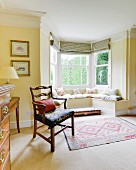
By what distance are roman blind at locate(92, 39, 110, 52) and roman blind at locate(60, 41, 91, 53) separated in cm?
22

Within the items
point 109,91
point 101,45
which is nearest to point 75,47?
point 101,45

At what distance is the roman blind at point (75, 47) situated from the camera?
17.7ft

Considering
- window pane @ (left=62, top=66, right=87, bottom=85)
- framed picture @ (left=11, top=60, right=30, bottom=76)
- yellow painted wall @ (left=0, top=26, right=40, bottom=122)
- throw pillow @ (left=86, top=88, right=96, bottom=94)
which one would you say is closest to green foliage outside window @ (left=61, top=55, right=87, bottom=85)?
window pane @ (left=62, top=66, right=87, bottom=85)

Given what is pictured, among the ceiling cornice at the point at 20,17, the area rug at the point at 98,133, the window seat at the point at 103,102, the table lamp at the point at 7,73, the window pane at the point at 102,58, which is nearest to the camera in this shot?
the area rug at the point at 98,133

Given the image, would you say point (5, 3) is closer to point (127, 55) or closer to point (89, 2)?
point (89, 2)

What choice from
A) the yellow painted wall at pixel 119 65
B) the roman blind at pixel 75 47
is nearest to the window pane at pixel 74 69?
the roman blind at pixel 75 47

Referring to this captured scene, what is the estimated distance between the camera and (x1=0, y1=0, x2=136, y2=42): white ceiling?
2727 mm

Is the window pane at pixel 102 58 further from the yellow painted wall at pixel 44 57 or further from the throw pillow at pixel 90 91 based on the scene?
the yellow painted wall at pixel 44 57

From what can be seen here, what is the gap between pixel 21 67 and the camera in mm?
3250

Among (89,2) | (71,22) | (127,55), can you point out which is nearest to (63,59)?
(71,22)

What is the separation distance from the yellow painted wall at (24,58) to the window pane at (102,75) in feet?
9.53

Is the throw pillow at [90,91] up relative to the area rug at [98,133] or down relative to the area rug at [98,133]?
up

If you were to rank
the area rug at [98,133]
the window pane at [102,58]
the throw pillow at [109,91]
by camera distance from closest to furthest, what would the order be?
the area rug at [98,133] < the throw pillow at [109,91] < the window pane at [102,58]

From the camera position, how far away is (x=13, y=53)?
10.5ft
